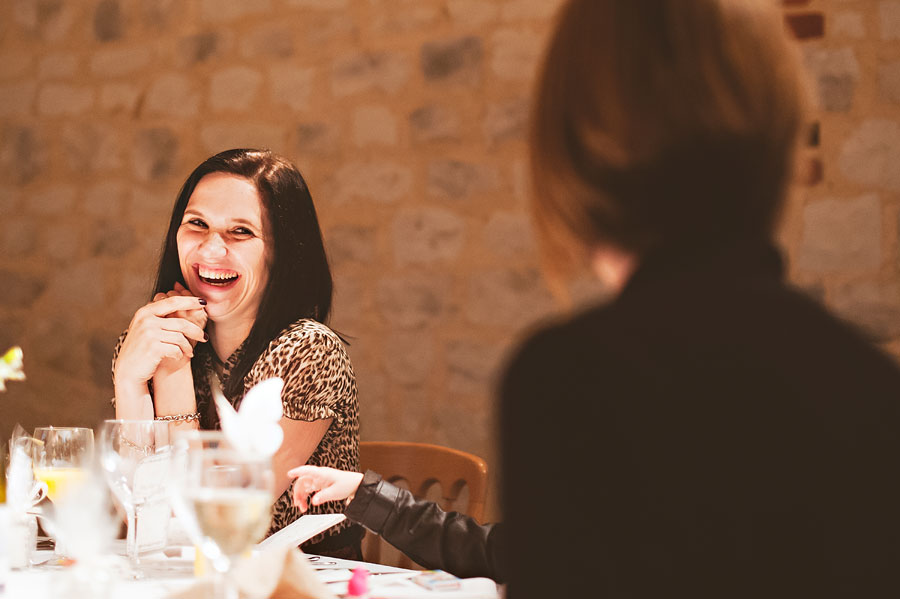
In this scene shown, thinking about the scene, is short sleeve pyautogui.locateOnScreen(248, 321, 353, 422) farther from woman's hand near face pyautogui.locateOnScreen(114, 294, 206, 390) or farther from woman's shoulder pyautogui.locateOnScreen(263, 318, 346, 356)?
woman's hand near face pyautogui.locateOnScreen(114, 294, 206, 390)

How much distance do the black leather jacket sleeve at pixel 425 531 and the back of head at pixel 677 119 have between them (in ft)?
2.49

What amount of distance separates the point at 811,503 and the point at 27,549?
3.89 ft

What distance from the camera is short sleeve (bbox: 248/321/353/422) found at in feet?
6.13

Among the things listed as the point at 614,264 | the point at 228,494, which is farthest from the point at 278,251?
the point at 614,264

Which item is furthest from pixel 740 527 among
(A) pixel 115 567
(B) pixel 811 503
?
(A) pixel 115 567

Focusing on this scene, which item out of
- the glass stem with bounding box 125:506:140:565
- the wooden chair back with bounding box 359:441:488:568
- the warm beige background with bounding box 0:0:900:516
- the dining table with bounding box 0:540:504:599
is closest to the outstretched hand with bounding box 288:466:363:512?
the dining table with bounding box 0:540:504:599

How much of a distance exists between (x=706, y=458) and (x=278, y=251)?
157 cm

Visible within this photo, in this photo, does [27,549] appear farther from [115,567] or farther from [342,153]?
[342,153]

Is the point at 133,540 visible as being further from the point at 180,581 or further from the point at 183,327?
the point at 183,327

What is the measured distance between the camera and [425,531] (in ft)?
4.35

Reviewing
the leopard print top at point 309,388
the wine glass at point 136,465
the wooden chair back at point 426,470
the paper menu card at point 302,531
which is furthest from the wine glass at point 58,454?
the wooden chair back at point 426,470

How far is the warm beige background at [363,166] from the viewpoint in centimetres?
272

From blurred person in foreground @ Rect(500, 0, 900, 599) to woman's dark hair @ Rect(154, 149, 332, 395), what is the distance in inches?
57.4

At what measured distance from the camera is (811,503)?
0.57 meters
